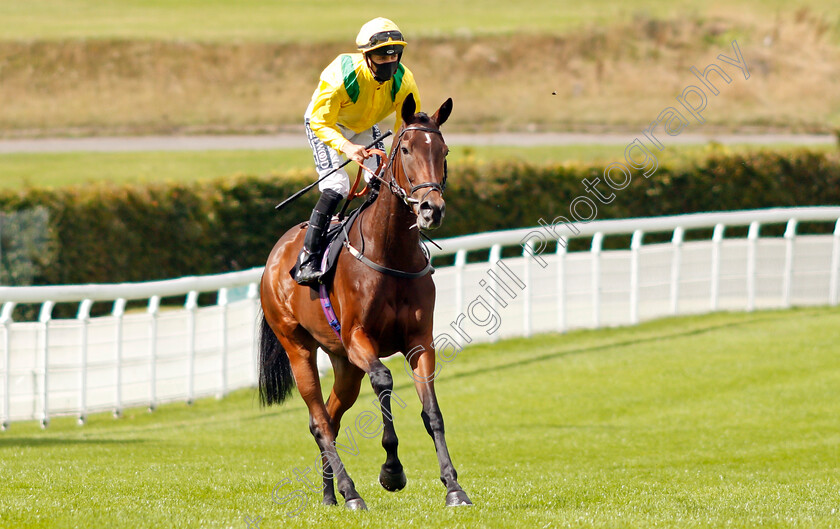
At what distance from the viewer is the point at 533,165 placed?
1741 cm

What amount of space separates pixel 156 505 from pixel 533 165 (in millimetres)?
12301

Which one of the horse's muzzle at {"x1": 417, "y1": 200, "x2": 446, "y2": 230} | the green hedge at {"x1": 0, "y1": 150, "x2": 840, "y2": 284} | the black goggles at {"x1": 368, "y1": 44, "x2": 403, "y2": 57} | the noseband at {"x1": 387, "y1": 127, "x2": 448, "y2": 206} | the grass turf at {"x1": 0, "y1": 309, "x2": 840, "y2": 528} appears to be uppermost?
the black goggles at {"x1": 368, "y1": 44, "x2": 403, "y2": 57}

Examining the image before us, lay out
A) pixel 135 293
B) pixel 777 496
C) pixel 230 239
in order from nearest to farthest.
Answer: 1. pixel 777 496
2. pixel 135 293
3. pixel 230 239

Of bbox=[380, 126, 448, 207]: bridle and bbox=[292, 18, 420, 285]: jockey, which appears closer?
bbox=[380, 126, 448, 207]: bridle

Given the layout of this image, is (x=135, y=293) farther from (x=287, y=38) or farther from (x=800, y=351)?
(x=287, y=38)

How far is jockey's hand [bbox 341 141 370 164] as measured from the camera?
6.12 m

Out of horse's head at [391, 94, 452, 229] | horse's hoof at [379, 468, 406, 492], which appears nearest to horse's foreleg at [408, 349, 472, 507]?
horse's hoof at [379, 468, 406, 492]

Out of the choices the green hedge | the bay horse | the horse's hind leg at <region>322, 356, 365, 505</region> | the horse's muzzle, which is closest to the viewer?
the horse's muzzle

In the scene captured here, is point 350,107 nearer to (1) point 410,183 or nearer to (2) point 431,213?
(1) point 410,183

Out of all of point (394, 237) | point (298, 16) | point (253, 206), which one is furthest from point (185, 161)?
point (394, 237)

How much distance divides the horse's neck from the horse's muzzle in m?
0.53

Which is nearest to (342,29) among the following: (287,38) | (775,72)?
(287,38)

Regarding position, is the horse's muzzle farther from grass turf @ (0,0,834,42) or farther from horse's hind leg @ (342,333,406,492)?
grass turf @ (0,0,834,42)

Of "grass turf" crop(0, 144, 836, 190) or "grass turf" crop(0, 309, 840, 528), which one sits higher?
"grass turf" crop(0, 144, 836, 190)
